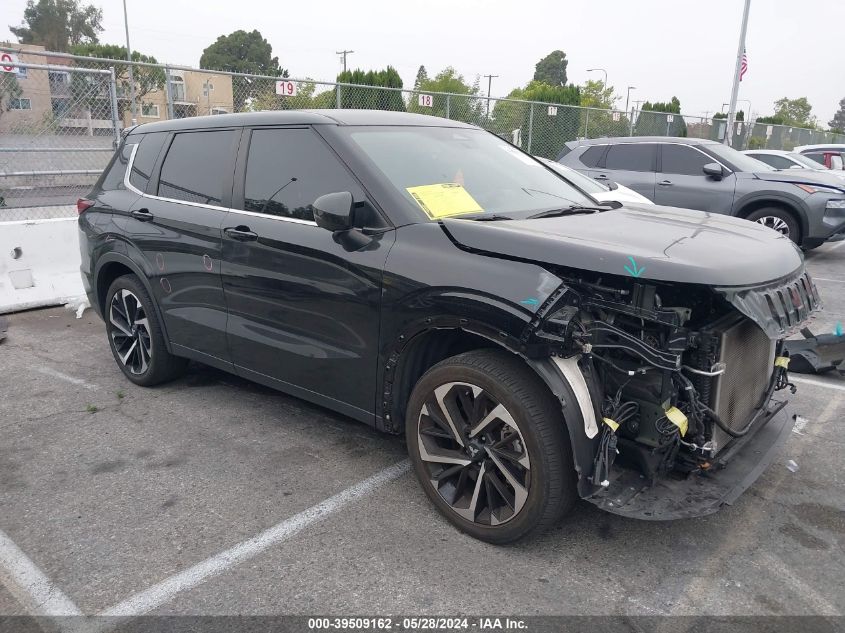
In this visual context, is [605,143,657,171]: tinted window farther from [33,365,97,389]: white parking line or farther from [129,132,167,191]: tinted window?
[33,365,97,389]: white parking line

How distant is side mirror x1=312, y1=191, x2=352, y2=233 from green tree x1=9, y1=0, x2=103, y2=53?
82069 millimetres

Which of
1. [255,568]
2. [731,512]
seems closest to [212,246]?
[255,568]

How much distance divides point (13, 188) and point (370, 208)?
6.62 meters

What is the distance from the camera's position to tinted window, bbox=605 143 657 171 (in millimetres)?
10484

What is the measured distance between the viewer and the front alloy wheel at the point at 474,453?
9.25 feet

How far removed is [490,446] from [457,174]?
1526mm

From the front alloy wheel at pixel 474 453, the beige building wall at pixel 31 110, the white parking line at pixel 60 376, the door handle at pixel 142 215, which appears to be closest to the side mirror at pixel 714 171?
the door handle at pixel 142 215

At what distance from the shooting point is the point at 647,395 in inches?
107

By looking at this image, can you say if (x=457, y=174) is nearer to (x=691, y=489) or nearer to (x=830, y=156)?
(x=691, y=489)

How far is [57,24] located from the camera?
7225 centimetres

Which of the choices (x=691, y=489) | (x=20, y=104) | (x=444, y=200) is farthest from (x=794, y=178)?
(x=20, y=104)

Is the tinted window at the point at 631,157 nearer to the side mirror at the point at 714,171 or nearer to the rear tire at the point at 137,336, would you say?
the side mirror at the point at 714,171

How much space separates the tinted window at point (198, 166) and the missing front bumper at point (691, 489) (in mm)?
2774

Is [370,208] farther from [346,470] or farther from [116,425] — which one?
[116,425]
